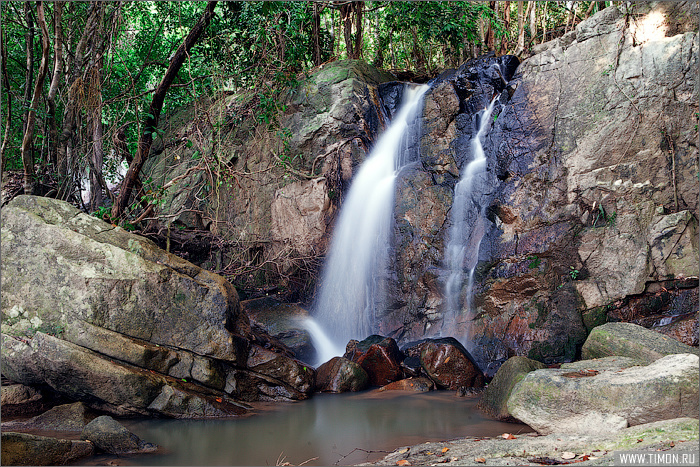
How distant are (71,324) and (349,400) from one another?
3.51 metres

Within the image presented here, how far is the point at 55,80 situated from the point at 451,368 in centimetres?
776

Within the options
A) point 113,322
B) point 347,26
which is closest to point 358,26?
point 347,26

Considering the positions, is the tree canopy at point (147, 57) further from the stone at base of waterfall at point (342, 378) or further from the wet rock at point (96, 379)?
the stone at base of waterfall at point (342, 378)

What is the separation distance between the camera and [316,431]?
5.26 m

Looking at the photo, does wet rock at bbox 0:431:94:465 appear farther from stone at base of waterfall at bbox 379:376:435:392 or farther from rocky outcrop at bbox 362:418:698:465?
stone at base of waterfall at bbox 379:376:435:392

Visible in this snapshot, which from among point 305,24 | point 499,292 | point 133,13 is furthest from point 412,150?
point 133,13

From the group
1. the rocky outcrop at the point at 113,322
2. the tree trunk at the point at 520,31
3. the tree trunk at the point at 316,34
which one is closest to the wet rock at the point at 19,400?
the rocky outcrop at the point at 113,322

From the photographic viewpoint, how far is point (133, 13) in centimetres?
1033

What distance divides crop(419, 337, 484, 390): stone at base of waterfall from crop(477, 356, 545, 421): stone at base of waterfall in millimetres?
1067

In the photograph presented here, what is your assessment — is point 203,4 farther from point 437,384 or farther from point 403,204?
point 437,384

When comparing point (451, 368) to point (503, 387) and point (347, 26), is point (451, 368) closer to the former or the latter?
point (503, 387)

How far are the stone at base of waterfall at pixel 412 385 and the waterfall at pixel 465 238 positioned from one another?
4.87 ft

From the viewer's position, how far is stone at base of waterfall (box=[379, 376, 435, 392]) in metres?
7.03

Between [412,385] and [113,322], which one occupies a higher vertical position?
[113,322]
